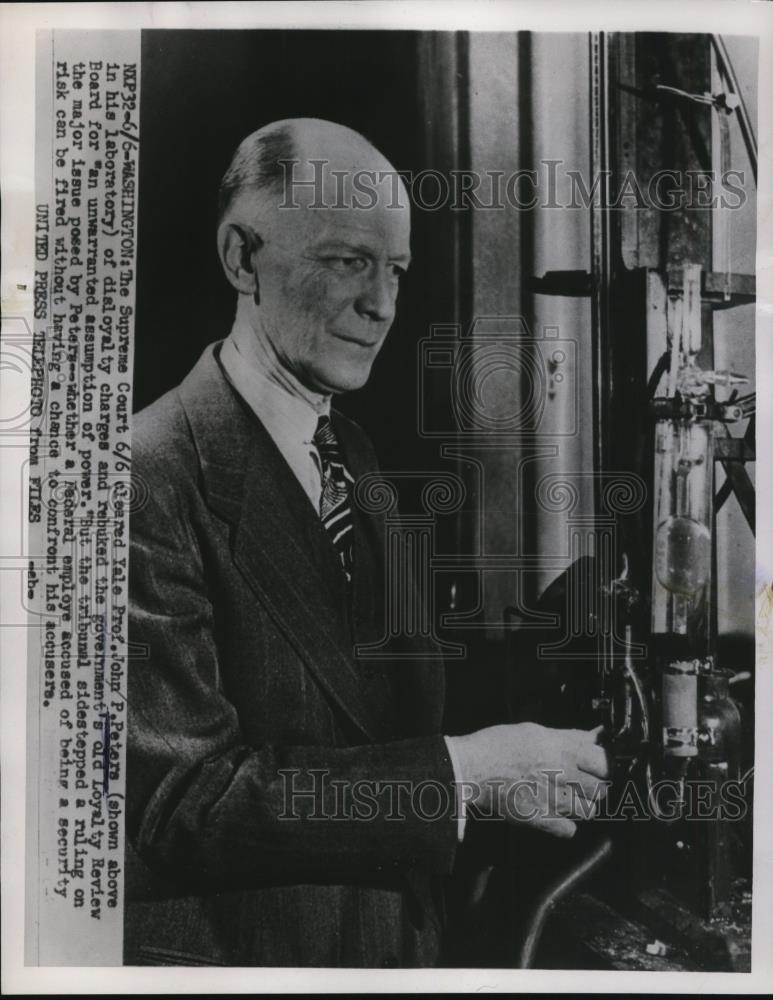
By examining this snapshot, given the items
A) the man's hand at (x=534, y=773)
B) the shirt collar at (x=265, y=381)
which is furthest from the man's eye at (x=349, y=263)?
the man's hand at (x=534, y=773)

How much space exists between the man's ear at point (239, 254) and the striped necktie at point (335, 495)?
0.20 m

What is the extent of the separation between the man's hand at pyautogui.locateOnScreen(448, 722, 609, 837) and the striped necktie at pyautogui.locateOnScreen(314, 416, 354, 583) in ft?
0.93

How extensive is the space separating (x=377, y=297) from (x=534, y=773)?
0.65 m

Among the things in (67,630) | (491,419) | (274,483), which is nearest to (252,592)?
(274,483)

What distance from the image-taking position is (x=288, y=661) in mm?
1104

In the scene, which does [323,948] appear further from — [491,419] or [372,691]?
[491,419]

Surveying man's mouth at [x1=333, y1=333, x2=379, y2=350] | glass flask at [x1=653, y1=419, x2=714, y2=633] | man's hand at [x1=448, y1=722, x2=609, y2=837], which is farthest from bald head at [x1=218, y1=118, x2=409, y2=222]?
man's hand at [x1=448, y1=722, x2=609, y2=837]

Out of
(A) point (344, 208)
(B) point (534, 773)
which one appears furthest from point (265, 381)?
(B) point (534, 773)

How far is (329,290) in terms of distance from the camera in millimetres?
1133

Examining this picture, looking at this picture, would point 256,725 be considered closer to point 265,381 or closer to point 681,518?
point 265,381

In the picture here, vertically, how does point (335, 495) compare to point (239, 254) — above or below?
below

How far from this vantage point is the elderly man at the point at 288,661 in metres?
1.10

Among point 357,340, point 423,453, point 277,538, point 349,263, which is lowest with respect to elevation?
point 277,538

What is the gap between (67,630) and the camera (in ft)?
3.76
